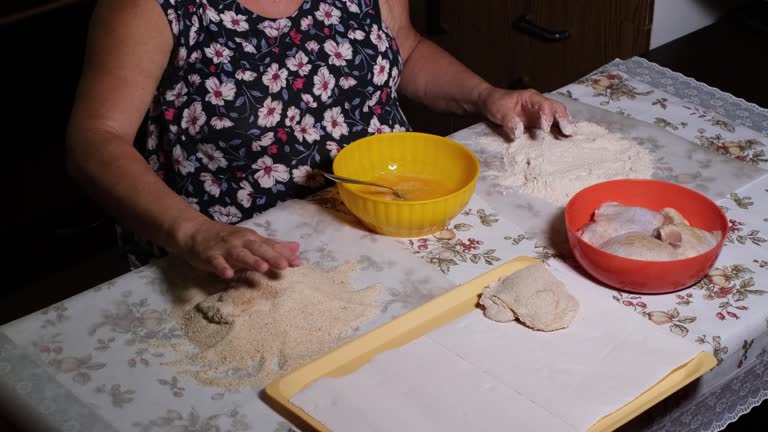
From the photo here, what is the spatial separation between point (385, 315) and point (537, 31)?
1715 mm

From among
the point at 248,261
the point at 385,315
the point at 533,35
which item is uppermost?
the point at 248,261

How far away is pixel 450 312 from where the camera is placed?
3.56 ft

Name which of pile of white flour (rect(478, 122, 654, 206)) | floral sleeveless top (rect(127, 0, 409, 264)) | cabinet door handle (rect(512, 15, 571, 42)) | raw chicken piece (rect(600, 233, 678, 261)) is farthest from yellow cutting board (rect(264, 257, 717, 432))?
cabinet door handle (rect(512, 15, 571, 42))

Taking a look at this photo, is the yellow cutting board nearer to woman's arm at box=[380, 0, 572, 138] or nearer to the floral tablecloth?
the floral tablecloth

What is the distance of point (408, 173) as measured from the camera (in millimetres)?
1339

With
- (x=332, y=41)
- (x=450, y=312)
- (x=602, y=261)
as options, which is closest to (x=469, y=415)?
(x=450, y=312)

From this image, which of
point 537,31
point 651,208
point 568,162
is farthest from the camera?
point 537,31

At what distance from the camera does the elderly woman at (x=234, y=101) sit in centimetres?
128

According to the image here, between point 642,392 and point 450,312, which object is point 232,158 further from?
point 642,392

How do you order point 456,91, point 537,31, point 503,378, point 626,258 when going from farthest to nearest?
point 537,31, point 456,91, point 626,258, point 503,378

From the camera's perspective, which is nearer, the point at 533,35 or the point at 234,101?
the point at 234,101

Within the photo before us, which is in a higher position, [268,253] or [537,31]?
[268,253]

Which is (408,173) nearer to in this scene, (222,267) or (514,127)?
(514,127)

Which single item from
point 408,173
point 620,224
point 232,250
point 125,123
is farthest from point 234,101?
point 620,224
